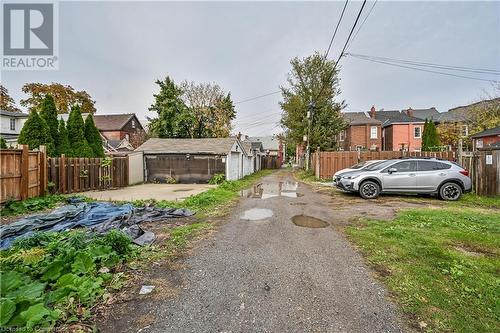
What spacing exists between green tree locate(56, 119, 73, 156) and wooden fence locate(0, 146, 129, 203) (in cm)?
293

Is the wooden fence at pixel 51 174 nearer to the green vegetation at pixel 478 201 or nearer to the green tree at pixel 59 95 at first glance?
the green vegetation at pixel 478 201

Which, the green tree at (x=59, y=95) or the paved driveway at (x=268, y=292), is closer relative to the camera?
the paved driveway at (x=268, y=292)

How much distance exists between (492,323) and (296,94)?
27.3 meters

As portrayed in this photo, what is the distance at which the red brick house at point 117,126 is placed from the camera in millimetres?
43469

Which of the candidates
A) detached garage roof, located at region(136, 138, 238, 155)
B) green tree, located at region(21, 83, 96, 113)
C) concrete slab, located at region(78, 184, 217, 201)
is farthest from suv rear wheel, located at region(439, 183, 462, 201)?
green tree, located at region(21, 83, 96, 113)

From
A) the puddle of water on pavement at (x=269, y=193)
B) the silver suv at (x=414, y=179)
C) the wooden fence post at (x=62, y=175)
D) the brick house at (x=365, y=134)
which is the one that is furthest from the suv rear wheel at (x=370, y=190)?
the brick house at (x=365, y=134)

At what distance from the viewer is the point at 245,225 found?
6324mm

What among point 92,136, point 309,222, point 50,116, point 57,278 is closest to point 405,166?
point 309,222

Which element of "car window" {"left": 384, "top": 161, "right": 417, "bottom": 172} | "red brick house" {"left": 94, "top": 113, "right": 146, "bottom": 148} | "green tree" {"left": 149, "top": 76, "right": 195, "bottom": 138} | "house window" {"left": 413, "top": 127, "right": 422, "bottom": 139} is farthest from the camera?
Answer: "red brick house" {"left": 94, "top": 113, "right": 146, "bottom": 148}

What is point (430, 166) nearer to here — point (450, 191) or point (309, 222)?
point (450, 191)

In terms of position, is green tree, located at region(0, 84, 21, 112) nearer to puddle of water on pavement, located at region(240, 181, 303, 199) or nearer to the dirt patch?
puddle of water on pavement, located at region(240, 181, 303, 199)

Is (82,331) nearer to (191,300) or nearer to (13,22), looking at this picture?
(191,300)

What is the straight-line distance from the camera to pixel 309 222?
655cm

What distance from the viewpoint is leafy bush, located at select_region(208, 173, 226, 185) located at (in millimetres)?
17630
